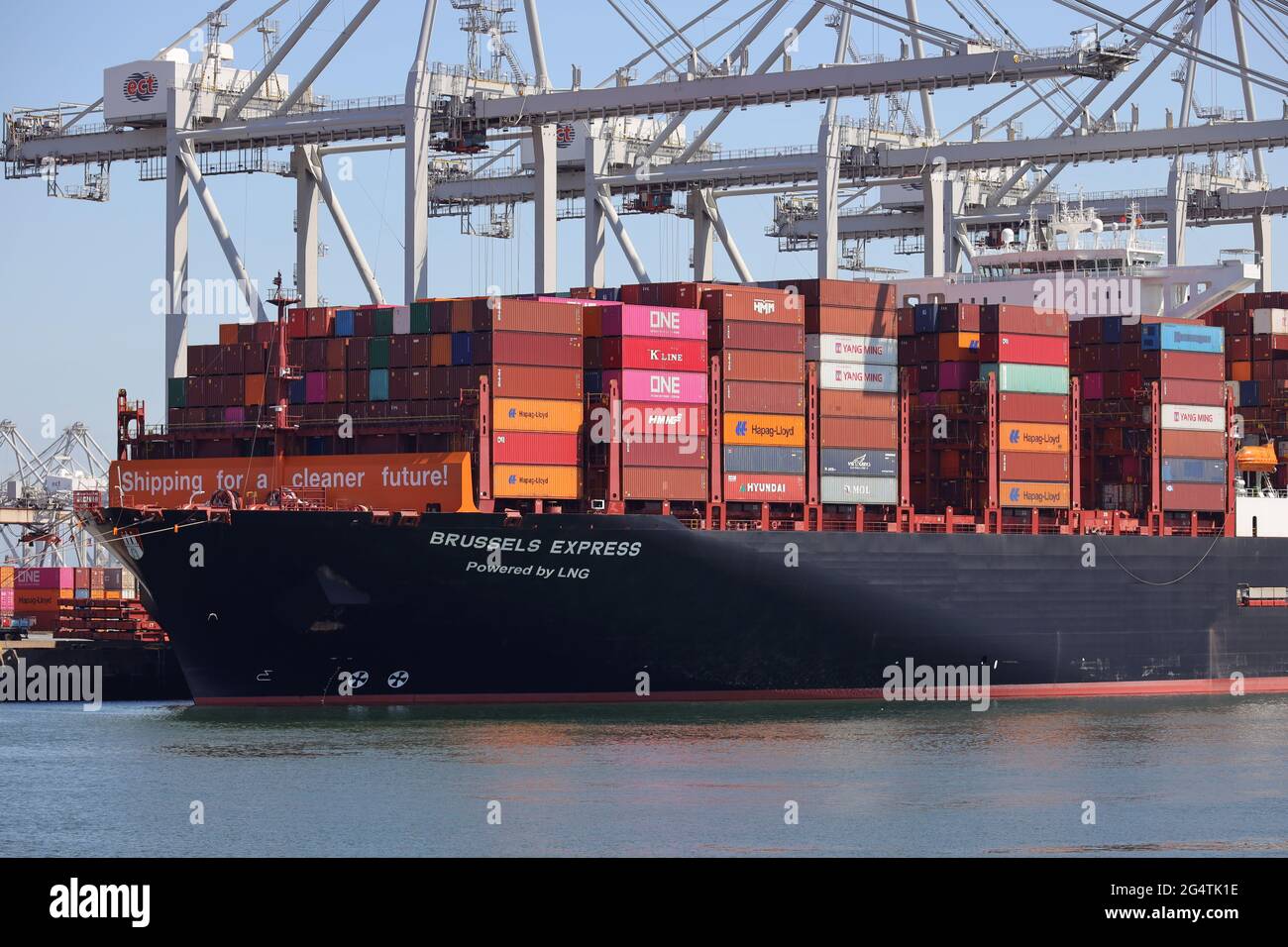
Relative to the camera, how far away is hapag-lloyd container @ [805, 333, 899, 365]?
57.4 m

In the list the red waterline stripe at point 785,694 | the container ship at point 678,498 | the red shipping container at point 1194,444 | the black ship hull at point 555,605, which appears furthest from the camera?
the red shipping container at point 1194,444

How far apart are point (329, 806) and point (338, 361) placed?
17.5 m

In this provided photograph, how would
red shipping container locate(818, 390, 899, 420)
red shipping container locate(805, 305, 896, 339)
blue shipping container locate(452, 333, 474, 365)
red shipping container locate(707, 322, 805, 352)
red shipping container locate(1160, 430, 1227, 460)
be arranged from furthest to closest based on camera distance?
red shipping container locate(1160, 430, 1227, 460), red shipping container locate(805, 305, 896, 339), red shipping container locate(818, 390, 899, 420), red shipping container locate(707, 322, 805, 352), blue shipping container locate(452, 333, 474, 365)

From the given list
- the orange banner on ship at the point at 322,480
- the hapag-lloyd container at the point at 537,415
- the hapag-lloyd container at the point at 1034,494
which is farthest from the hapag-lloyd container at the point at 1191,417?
the orange banner on ship at the point at 322,480

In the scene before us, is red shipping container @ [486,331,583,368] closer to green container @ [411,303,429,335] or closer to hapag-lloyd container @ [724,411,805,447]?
green container @ [411,303,429,335]

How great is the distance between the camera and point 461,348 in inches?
2042

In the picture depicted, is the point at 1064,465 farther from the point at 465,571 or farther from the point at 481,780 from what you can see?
the point at 481,780

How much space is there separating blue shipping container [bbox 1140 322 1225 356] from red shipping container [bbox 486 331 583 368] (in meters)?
20.5

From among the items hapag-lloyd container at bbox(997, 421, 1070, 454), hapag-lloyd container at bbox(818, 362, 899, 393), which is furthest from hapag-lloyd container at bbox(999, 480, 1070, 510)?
hapag-lloyd container at bbox(818, 362, 899, 393)

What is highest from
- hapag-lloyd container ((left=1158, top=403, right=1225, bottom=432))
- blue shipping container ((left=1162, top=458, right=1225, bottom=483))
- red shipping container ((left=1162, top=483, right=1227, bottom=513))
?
hapag-lloyd container ((left=1158, top=403, right=1225, bottom=432))

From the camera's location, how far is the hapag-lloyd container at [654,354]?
2080 inches

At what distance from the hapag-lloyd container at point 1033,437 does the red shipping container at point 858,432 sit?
3769 millimetres

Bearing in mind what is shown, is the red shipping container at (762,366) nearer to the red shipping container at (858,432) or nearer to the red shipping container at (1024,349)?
the red shipping container at (858,432)
